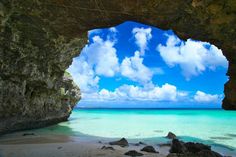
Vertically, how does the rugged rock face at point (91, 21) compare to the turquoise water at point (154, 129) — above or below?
above

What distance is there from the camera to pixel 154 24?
29.6 ft

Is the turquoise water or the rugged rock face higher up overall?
the rugged rock face

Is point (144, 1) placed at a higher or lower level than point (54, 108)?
higher

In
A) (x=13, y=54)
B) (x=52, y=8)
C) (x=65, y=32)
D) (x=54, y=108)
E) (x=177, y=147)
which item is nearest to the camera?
(x=52, y=8)

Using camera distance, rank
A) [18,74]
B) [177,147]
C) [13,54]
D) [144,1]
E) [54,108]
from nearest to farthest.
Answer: [144,1] → [177,147] → [13,54] → [18,74] → [54,108]

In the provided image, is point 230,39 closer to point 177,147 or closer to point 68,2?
point 68,2

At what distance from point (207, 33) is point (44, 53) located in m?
11.3

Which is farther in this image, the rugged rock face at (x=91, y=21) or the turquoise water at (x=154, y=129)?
the turquoise water at (x=154, y=129)

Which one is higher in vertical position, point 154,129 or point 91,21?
point 91,21

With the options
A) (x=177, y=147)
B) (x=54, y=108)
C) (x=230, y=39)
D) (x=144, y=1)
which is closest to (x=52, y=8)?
(x=144, y=1)

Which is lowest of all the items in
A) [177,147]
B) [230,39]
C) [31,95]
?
[177,147]

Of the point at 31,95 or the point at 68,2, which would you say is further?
the point at 31,95

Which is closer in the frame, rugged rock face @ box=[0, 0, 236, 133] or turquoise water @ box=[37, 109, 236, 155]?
rugged rock face @ box=[0, 0, 236, 133]

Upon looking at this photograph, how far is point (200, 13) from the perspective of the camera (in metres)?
7.82
